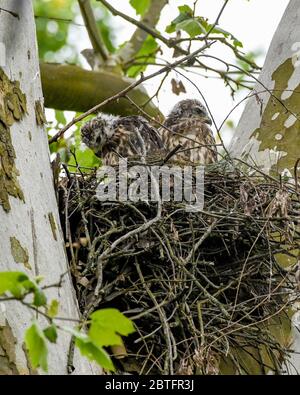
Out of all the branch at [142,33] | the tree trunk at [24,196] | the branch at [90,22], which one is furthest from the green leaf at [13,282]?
the branch at [142,33]

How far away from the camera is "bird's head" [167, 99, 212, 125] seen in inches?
257

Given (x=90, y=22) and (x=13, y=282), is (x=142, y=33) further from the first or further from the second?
(x=13, y=282)

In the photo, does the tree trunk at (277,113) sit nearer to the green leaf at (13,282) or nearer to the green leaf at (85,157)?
the green leaf at (85,157)

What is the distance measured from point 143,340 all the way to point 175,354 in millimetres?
219

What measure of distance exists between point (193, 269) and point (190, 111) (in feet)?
8.83

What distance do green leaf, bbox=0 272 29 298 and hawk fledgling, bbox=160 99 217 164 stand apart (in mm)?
3402

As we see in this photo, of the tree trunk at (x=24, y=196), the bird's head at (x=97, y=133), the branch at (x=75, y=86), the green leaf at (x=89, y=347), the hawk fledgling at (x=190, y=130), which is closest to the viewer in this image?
the green leaf at (x=89, y=347)

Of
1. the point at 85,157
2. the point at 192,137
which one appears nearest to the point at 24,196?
the point at 85,157

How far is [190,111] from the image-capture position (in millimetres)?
6609

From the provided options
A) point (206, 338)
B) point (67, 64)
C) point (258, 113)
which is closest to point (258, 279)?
point (206, 338)

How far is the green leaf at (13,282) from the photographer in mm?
2336

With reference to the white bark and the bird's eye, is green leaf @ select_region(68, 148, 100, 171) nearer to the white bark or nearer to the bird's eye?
the bird's eye

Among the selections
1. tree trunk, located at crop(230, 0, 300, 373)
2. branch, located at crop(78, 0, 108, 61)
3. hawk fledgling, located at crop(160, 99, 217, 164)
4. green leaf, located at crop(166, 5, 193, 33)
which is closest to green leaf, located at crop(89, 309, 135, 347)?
tree trunk, located at crop(230, 0, 300, 373)

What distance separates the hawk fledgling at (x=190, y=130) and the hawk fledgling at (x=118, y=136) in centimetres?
16
